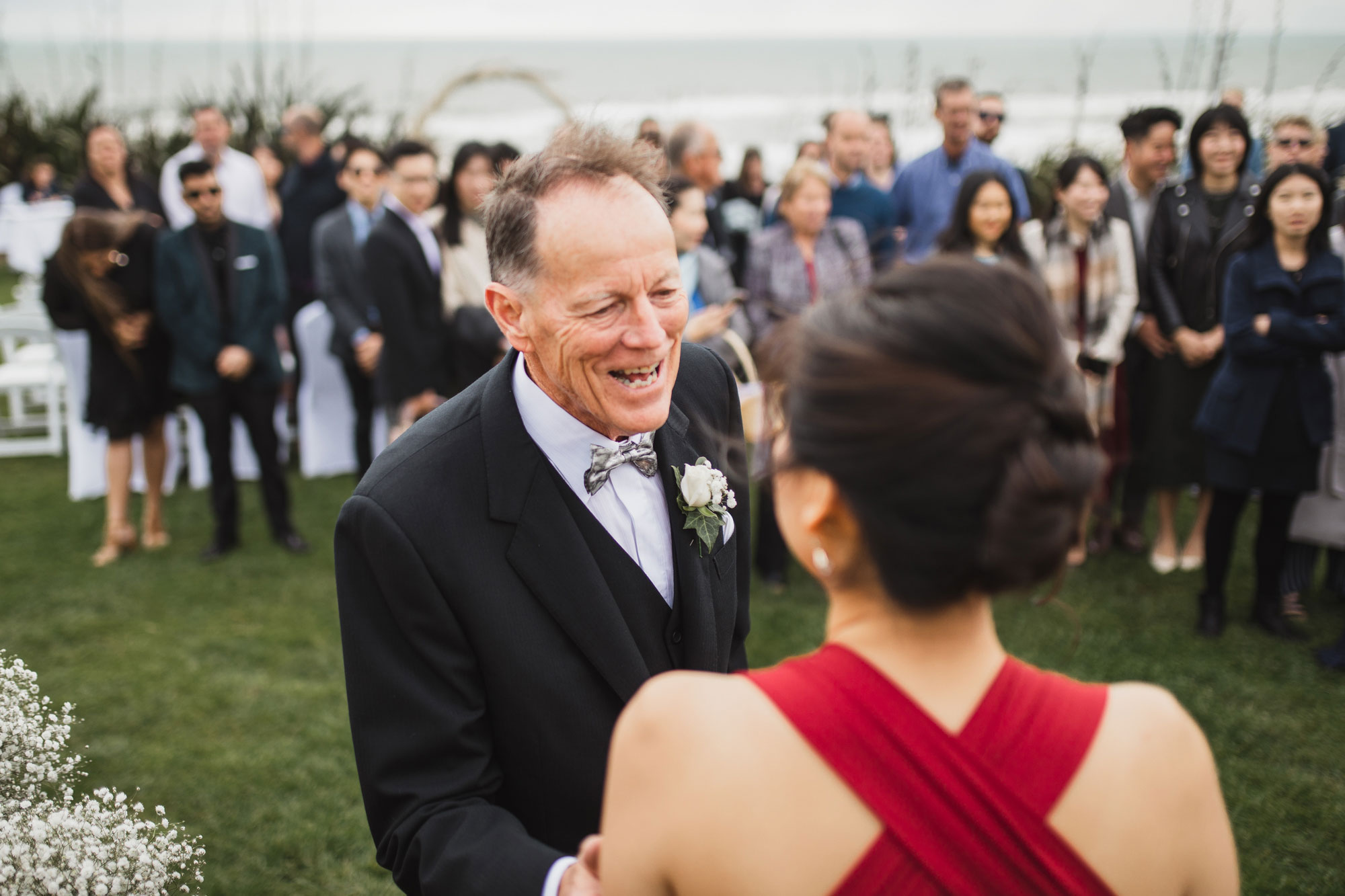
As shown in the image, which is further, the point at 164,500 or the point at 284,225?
the point at 284,225

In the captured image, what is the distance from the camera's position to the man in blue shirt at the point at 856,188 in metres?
7.36

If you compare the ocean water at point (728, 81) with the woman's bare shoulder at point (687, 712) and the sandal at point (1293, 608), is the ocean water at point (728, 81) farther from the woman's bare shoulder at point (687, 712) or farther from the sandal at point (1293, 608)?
the sandal at point (1293, 608)

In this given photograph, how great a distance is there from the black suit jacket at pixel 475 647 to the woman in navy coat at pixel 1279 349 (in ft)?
14.0

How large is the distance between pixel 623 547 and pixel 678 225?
12.8 ft

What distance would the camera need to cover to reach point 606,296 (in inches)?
72.3

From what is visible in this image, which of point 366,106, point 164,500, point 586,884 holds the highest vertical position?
point 366,106

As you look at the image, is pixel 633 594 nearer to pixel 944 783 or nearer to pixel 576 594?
pixel 576 594

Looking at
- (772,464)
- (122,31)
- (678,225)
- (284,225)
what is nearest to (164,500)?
(284,225)

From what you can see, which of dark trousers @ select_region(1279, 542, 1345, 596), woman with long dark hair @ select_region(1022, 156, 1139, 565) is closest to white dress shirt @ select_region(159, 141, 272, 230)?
woman with long dark hair @ select_region(1022, 156, 1139, 565)

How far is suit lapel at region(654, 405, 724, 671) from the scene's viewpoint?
6.21 ft

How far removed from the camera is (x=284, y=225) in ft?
28.9

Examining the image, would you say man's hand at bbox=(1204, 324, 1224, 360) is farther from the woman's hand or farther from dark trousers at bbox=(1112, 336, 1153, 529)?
the woman's hand

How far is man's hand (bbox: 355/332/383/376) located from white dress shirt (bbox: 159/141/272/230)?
96.5 inches

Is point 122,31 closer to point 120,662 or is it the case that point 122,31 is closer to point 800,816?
point 120,662
